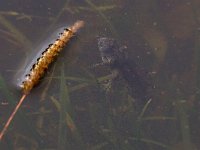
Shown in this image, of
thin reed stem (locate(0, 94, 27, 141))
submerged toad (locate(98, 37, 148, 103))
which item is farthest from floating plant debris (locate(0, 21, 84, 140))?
submerged toad (locate(98, 37, 148, 103))

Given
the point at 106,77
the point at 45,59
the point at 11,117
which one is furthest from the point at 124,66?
the point at 11,117

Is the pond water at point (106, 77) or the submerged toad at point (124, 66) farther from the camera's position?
the submerged toad at point (124, 66)

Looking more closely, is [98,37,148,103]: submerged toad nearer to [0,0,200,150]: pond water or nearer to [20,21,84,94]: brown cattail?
[0,0,200,150]: pond water

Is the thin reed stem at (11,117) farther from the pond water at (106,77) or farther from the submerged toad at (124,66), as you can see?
the submerged toad at (124,66)

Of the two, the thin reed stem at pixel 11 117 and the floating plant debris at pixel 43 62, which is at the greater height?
the floating plant debris at pixel 43 62

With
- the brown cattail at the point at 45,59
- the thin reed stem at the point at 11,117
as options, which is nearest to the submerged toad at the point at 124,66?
the brown cattail at the point at 45,59
